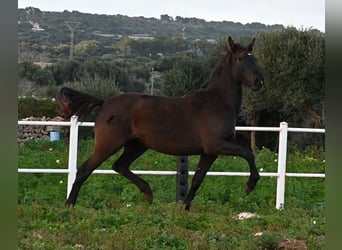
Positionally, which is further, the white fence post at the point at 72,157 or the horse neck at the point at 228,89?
the white fence post at the point at 72,157

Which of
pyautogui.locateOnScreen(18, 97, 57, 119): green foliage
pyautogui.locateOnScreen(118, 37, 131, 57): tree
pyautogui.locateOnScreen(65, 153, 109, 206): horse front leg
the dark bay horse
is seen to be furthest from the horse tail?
pyautogui.locateOnScreen(118, 37, 131, 57): tree

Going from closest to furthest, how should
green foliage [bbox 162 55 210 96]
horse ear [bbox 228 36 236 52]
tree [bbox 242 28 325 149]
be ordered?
horse ear [bbox 228 36 236 52] → tree [bbox 242 28 325 149] → green foliage [bbox 162 55 210 96]

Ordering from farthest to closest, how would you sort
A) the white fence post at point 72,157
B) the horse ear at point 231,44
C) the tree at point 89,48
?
the tree at point 89,48
the white fence post at point 72,157
the horse ear at point 231,44

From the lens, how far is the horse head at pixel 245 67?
23.1 ft

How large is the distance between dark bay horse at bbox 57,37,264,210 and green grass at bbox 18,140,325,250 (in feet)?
2.24

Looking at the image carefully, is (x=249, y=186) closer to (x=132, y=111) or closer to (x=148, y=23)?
(x=132, y=111)

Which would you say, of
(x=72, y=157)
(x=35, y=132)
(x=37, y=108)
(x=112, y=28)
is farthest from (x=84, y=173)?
(x=112, y=28)

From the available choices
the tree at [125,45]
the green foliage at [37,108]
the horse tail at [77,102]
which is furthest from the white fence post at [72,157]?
the tree at [125,45]

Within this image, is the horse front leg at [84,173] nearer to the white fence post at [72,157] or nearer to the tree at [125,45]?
the white fence post at [72,157]

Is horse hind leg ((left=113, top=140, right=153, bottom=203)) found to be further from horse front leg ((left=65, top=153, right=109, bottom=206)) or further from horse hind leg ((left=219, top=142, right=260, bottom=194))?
horse hind leg ((left=219, top=142, right=260, bottom=194))

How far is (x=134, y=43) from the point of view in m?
40.8

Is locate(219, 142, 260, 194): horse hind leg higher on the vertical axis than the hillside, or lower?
lower

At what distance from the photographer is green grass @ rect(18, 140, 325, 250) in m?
4.94

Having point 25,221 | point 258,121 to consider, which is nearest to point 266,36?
point 258,121
